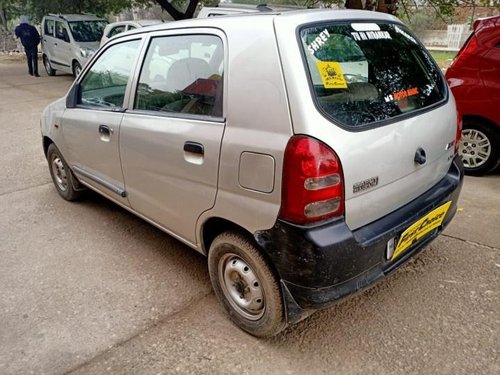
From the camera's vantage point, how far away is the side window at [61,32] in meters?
11.5

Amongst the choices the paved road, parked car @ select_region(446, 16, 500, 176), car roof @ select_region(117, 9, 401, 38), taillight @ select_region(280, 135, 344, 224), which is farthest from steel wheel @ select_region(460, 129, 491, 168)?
taillight @ select_region(280, 135, 344, 224)

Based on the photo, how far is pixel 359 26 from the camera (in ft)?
7.44

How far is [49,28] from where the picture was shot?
12500 mm

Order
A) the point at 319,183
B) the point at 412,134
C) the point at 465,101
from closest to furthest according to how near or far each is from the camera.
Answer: the point at 319,183, the point at 412,134, the point at 465,101

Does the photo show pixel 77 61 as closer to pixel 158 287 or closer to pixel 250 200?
pixel 158 287

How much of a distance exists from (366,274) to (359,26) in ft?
4.38

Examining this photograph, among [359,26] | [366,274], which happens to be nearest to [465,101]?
[359,26]

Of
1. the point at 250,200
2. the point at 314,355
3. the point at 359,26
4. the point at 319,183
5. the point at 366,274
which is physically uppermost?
the point at 359,26

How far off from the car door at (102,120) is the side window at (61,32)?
30.5ft

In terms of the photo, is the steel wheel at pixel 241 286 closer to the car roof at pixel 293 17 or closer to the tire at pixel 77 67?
the car roof at pixel 293 17

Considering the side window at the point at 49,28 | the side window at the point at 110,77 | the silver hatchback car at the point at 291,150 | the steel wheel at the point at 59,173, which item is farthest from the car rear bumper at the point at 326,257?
the side window at the point at 49,28

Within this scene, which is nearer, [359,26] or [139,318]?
[359,26]

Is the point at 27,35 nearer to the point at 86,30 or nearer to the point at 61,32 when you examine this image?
the point at 61,32

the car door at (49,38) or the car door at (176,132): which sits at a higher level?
the car door at (49,38)
